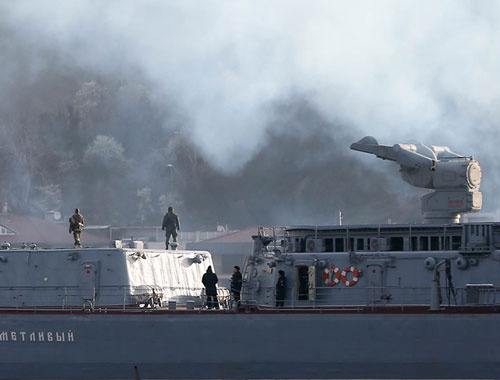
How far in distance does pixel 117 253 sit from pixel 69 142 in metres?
53.3

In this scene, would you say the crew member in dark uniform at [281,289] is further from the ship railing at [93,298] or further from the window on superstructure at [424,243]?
the window on superstructure at [424,243]

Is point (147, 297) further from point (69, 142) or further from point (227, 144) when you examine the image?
point (69, 142)

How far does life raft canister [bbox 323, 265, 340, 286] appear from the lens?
31.6 m

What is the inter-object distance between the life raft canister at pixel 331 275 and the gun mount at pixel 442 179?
3.35 m

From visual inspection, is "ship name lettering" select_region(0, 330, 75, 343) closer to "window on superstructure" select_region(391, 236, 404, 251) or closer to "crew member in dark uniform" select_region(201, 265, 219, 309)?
"crew member in dark uniform" select_region(201, 265, 219, 309)

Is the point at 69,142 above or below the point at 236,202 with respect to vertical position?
above

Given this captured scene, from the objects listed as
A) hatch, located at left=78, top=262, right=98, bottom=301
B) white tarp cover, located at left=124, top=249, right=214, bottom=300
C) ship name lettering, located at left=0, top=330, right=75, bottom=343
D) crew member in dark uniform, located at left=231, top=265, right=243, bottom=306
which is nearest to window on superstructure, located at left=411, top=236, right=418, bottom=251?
crew member in dark uniform, located at left=231, top=265, right=243, bottom=306

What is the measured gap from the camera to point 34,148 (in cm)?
8369

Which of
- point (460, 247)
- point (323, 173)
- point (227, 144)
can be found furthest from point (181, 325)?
point (227, 144)

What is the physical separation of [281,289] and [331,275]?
1411 mm

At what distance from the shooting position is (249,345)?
31547 mm

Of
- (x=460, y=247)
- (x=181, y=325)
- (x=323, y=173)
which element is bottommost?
(x=181, y=325)

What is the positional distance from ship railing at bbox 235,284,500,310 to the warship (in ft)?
0.10

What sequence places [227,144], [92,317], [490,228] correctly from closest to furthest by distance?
[490,228] < [92,317] < [227,144]
